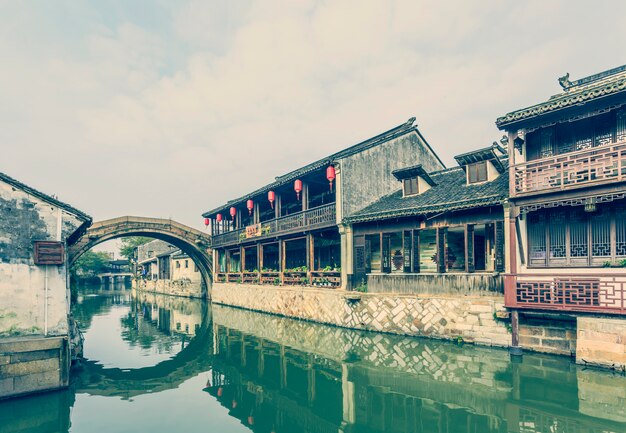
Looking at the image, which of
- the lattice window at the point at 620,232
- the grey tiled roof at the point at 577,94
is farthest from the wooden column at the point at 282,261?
the lattice window at the point at 620,232

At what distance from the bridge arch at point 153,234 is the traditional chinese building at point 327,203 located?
4097 mm

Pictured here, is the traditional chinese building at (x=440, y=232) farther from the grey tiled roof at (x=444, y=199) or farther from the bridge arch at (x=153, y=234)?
the bridge arch at (x=153, y=234)

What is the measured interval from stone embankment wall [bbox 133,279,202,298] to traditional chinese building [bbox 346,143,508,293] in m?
26.0

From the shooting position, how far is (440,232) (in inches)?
630

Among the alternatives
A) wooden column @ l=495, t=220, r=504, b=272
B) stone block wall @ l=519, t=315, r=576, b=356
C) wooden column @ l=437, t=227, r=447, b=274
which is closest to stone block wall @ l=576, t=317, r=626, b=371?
stone block wall @ l=519, t=315, r=576, b=356

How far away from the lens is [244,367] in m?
13.1

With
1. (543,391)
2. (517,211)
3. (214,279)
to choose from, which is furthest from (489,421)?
(214,279)

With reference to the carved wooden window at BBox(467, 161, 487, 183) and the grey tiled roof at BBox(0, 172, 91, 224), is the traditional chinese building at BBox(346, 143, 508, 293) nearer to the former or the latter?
the carved wooden window at BBox(467, 161, 487, 183)

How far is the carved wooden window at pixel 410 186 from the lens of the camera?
1945 centimetres

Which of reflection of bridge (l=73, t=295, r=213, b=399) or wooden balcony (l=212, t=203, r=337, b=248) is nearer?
reflection of bridge (l=73, t=295, r=213, b=399)

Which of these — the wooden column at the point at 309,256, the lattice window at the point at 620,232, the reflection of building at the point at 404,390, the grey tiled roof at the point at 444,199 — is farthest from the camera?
the wooden column at the point at 309,256

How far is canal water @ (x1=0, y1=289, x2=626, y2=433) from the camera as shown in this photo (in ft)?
27.6

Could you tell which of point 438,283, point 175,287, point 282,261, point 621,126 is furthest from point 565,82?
point 175,287

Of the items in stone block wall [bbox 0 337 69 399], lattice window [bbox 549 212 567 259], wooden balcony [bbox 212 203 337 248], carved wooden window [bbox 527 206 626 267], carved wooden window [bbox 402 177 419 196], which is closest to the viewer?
stone block wall [bbox 0 337 69 399]
